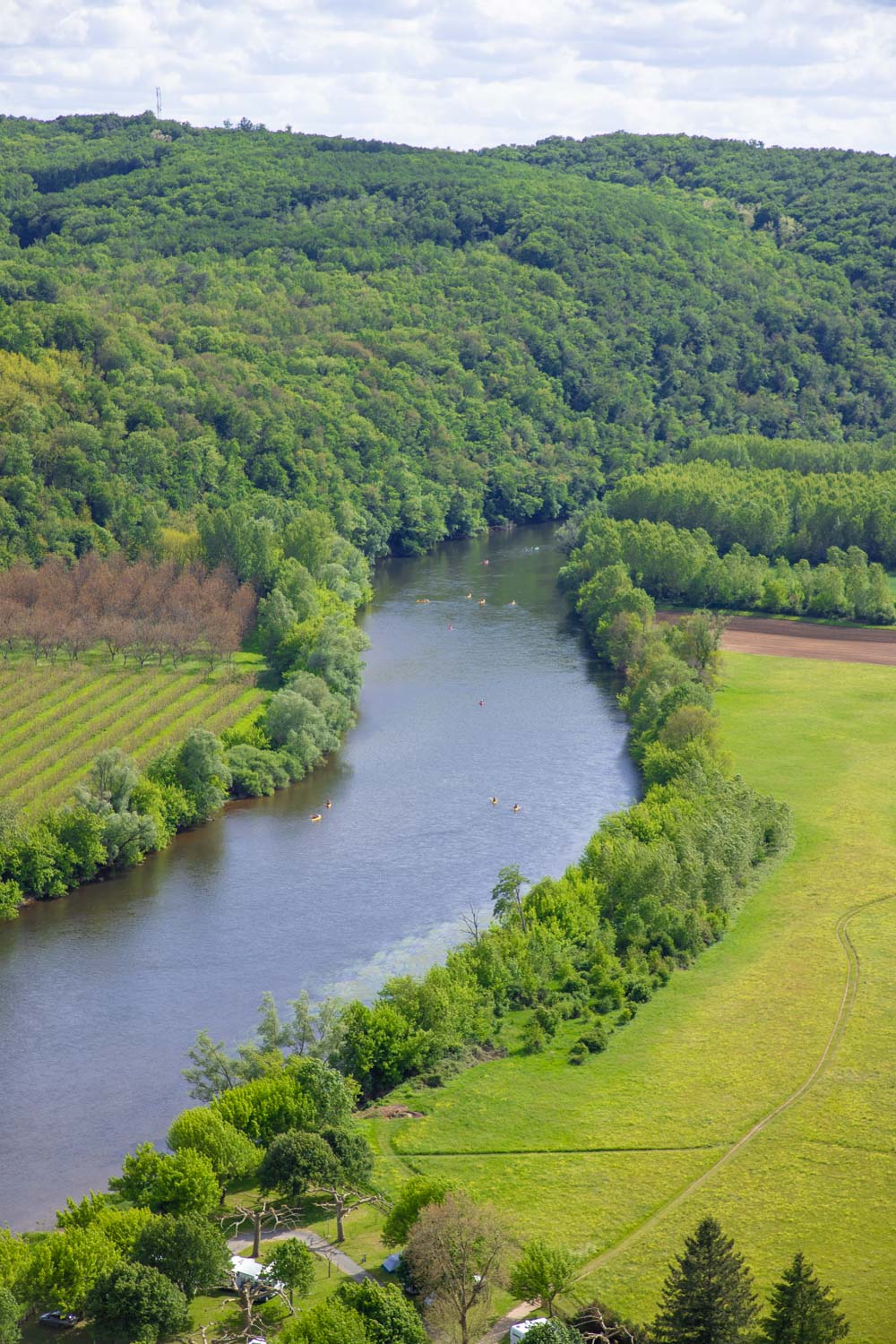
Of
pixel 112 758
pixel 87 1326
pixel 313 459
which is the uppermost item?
pixel 313 459

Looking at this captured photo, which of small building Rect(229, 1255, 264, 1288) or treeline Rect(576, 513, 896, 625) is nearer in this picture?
small building Rect(229, 1255, 264, 1288)

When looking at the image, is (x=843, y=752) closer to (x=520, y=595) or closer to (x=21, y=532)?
(x=520, y=595)

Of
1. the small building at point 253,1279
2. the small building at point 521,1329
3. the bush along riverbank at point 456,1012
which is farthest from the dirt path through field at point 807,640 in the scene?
the small building at point 253,1279

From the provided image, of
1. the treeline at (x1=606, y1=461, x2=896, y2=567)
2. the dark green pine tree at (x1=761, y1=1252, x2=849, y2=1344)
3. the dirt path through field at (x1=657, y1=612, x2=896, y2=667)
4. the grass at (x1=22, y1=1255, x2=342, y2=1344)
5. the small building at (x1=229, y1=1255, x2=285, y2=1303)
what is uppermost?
the treeline at (x1=606, y1=461, x2=896, y2=567)

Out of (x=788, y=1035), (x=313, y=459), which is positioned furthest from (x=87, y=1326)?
(x=313, y=459)

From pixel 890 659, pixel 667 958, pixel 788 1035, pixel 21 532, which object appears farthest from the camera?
pixel 21 532

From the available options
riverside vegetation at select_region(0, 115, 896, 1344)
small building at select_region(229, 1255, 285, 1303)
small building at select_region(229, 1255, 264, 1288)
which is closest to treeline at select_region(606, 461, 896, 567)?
riverside vegetation at select_region(0, 115, 896, 1344)

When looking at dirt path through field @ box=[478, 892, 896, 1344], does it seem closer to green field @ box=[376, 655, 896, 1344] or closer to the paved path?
green field @ box=[376, 655, 896, 1344]
